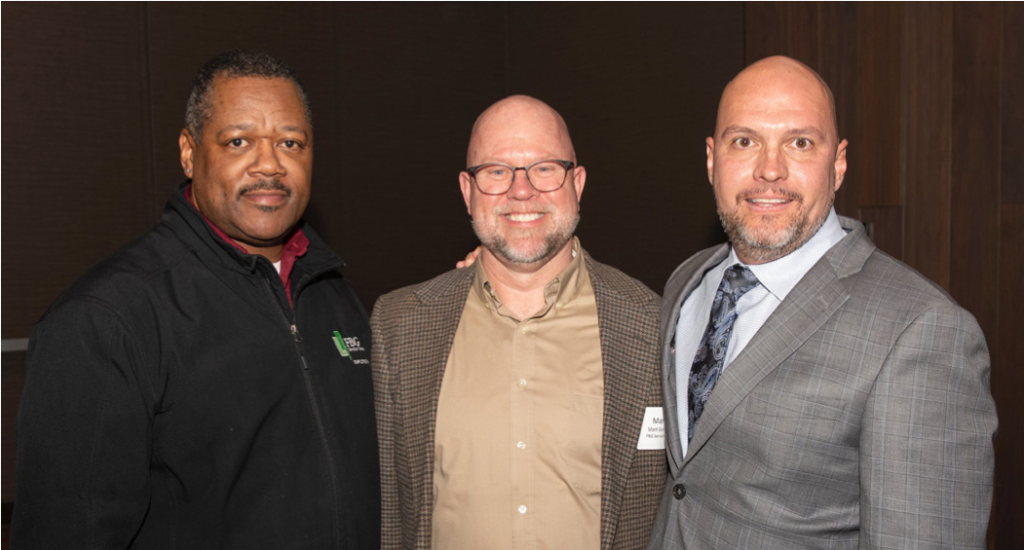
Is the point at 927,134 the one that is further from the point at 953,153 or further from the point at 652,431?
the point at 652,431

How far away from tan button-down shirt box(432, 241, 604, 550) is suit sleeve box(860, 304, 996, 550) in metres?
0.80

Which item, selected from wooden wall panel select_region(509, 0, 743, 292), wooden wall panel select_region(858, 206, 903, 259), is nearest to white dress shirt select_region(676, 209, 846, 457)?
wooden wall panel select_region(858, 206, 903, 259)

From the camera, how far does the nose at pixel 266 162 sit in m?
2.05

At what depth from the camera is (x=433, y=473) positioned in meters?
2.11

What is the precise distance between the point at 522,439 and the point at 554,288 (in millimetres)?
450

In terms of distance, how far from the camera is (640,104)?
4652 mm

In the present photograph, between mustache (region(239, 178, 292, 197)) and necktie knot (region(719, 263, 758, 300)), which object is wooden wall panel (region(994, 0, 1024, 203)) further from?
Result: mustache (region(239, 178, 292, 197))

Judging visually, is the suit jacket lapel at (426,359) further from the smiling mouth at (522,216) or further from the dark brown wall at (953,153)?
the dark brown wall at (953,153)

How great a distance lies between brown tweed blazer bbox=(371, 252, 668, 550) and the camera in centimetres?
204

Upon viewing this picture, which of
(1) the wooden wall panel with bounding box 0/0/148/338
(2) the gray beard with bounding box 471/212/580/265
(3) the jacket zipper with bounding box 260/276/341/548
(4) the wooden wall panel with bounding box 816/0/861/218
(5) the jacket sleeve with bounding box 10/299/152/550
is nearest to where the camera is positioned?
(5) the jacket sleeve with bounding box 10/299/152/550

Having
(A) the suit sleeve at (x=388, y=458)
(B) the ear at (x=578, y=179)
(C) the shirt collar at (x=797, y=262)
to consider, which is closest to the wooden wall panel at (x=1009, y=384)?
(C) the shirt collar at (x=797, y=262)

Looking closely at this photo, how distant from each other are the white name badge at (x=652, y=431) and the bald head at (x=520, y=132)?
0.82 m

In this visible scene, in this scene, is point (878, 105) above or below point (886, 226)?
above

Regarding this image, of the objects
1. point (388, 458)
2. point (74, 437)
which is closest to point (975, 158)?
point (388, 458)
